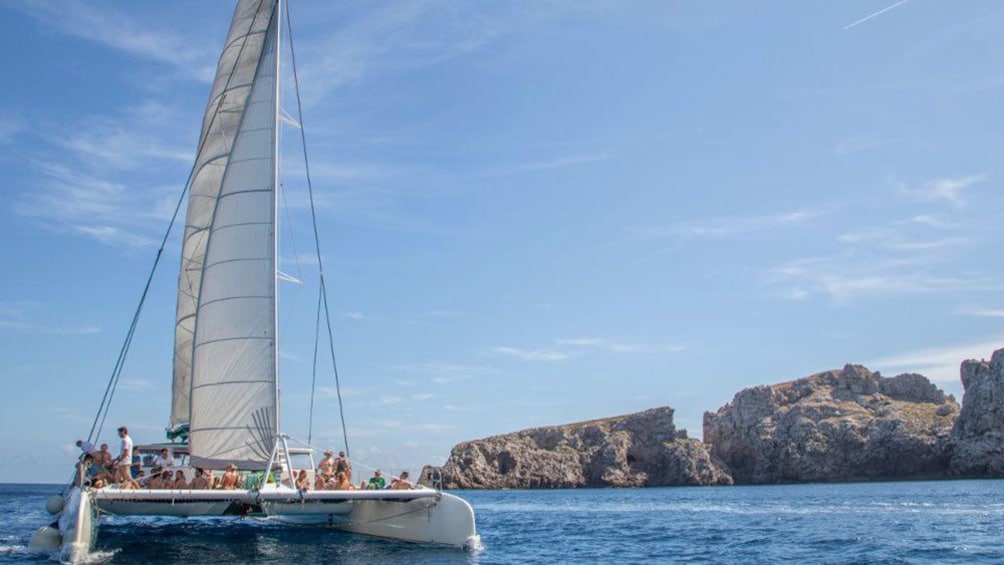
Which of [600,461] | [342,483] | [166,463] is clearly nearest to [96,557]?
[166,463]

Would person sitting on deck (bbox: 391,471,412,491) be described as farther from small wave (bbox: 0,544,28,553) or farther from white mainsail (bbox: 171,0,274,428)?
small wave (bbox: 0,544,28,553)

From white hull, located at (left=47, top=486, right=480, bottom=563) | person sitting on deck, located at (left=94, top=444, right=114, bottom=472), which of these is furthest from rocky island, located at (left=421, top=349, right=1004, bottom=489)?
person sitting on deck, located at (left=94, top=444, right=114, bottom=472)

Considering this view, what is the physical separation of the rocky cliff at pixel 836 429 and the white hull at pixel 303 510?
89681mm

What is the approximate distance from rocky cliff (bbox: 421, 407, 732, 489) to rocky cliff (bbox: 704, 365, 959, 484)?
6.00 m

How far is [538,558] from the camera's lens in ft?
80.6

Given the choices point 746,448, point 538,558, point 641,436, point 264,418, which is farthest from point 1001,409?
point 264,418

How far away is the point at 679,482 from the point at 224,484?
96.8 metres

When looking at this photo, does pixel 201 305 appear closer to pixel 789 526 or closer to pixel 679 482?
pixel 789 526

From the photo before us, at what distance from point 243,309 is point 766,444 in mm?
99891

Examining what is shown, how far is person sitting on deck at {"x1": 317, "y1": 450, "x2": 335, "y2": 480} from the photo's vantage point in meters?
25.8

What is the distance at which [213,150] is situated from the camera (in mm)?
31922

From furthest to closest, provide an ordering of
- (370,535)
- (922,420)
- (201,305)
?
(922,420), (370,535), (201,305)

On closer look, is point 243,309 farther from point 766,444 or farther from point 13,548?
point 766,444

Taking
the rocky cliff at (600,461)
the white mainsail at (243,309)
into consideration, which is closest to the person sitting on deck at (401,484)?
the white mainsail at (243,309)
